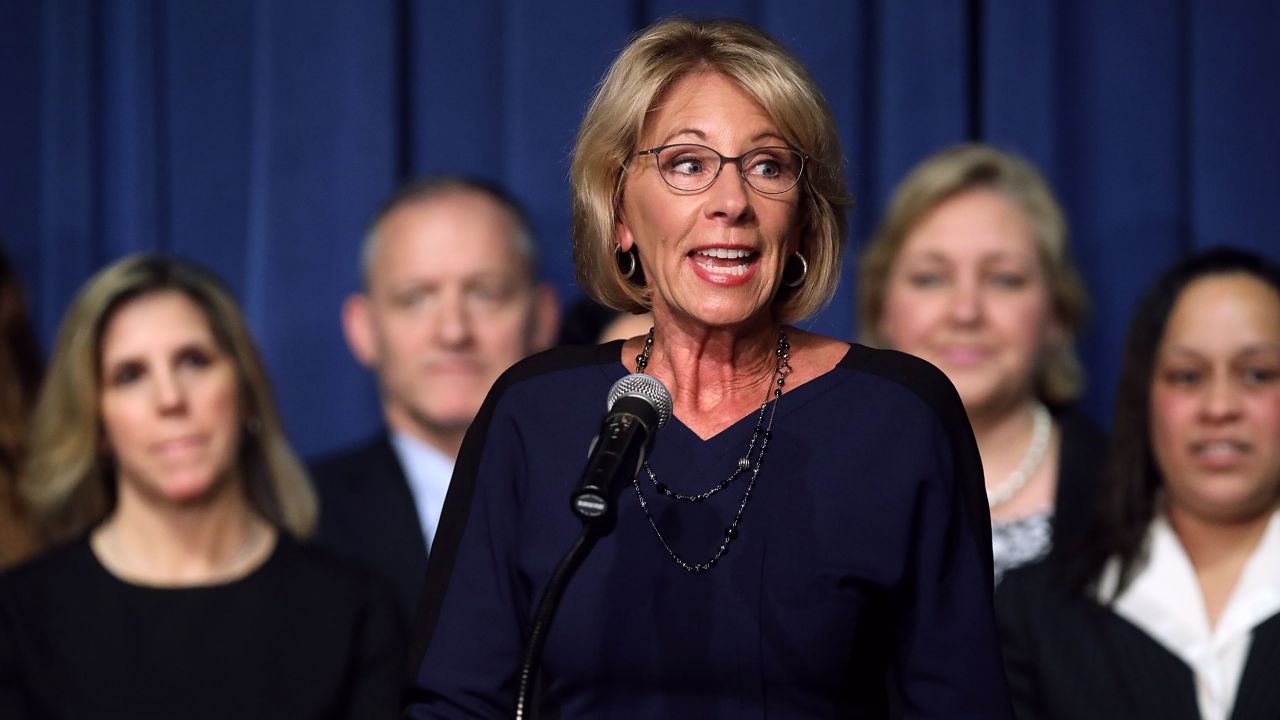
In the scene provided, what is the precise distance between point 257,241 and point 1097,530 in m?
1.90

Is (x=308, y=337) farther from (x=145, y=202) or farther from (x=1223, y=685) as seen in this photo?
(x=1223, y=685)

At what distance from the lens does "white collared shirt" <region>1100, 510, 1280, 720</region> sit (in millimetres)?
2301

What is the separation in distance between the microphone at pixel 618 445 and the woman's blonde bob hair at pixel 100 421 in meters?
1.68

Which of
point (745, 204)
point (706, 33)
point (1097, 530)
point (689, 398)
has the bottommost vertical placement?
point (1097, 530)

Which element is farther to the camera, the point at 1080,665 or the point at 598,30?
the point at 598,30

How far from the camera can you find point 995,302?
2.87 metres

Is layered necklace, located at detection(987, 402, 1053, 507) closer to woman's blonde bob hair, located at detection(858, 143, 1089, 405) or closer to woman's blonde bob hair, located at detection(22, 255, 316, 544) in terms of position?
woman's blonde bob hair, located at detection(858, 143, 1089, 405)

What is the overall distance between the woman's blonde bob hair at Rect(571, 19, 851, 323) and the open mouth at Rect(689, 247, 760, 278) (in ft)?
0.33

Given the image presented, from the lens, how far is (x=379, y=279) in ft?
10.2

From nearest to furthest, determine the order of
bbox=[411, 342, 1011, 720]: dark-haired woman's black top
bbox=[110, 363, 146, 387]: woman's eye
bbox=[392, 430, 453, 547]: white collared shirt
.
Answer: bbox=[411, 342, 1011, 720]: dark-haired woman's black top
bbox=[110, 363, 146, 387]: woman's eye
bbox=[392, 430, 453, 547]: white collared shirt

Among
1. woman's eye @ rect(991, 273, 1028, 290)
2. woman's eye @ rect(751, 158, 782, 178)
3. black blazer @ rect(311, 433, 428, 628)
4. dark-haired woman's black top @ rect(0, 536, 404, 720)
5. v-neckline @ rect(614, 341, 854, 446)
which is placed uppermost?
woman's eye @ rect(751, 158, 782, 178)

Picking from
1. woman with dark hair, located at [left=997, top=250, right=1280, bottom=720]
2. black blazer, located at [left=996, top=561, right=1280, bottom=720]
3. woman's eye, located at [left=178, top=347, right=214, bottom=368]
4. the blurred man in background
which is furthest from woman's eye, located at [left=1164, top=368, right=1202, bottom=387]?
woman's eye, located at [left=178, top=347, right=214, bottom=368]

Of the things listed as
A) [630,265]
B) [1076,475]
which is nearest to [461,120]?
[1076,475]

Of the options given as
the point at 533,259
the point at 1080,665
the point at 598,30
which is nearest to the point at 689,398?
the point at 1080,665
